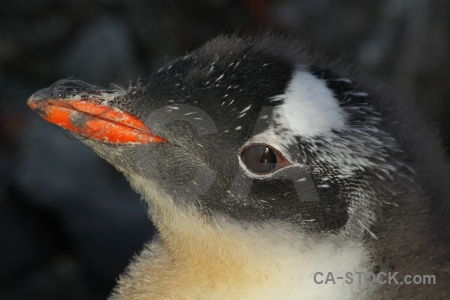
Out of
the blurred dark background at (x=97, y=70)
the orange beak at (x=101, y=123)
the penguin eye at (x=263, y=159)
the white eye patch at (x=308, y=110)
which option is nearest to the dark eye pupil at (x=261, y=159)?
the penguin eye at (x=263, y=159)

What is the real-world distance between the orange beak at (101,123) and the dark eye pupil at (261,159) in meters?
0.34

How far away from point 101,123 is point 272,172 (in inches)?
25.9

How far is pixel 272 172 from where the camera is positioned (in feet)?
9.07

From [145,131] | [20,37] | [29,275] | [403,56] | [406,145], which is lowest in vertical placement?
[145,131]

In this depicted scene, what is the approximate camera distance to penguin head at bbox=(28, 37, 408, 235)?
2.73m

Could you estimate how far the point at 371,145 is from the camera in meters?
2.76

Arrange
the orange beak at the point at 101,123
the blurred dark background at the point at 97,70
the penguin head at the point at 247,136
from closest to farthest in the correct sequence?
the penguin head at the point at 247,136 < the orange beak at the point at 101,123 < the blurred dark background at the point at 97,70

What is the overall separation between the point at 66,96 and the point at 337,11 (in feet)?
13.2

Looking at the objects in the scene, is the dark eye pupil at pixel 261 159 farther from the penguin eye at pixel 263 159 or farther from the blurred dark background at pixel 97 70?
the blurred dark background at pixel 97 70

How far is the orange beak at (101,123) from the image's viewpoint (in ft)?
9.56

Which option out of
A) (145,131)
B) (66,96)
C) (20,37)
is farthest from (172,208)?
(20,37)

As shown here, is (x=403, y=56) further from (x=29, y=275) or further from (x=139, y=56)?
(x=29, y=275)

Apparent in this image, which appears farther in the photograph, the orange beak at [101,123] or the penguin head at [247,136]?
the orange beak at [101,123]

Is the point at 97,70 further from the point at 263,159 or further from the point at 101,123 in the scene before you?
the point at 263,159
